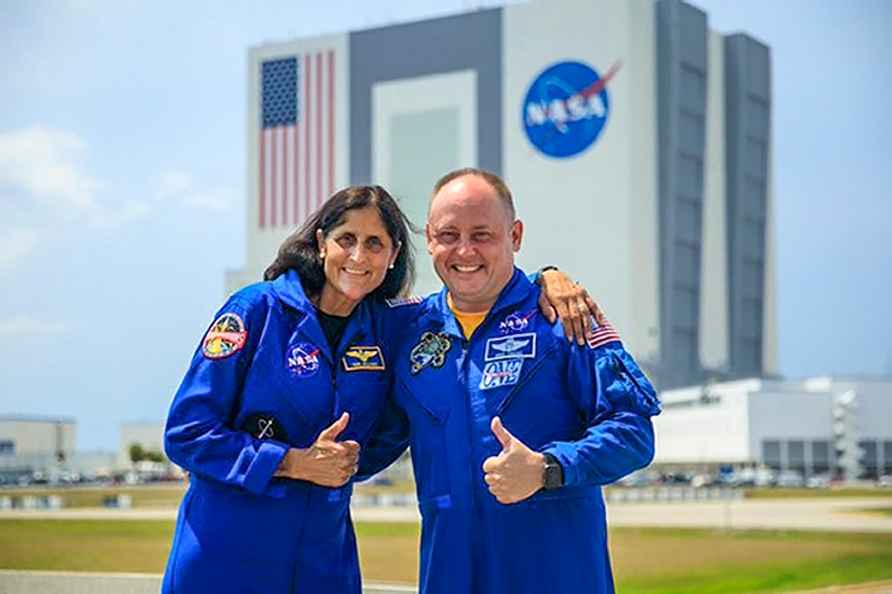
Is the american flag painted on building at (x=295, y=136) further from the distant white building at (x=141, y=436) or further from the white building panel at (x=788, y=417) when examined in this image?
the white building panel at (x=788, y=417)

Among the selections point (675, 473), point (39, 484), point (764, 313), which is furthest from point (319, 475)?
point (764, 313)

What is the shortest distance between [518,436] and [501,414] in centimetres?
8

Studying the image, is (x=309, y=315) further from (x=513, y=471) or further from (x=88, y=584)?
(x=88, y=584)

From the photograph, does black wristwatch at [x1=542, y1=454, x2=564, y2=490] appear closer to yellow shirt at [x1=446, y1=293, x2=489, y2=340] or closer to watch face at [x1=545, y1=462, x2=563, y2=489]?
watch face at [x1=545, y1=462, x2=563, y2=489]

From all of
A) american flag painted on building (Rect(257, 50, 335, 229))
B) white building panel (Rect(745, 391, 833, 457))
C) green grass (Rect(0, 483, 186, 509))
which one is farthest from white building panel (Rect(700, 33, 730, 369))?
green grass (Rect(0, 483, 186, 509))

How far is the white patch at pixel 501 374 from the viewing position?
150 inches

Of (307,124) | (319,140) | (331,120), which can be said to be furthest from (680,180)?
(307,124)

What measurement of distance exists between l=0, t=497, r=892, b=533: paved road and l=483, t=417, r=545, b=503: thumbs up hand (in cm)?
2708

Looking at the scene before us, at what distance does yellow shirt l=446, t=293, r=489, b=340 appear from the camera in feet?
13.1

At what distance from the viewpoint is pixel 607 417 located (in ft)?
12.3

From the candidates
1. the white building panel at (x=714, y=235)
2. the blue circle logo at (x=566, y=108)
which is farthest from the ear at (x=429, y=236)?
the white building panel at (x=714, y=235)

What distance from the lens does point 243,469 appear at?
148 inches

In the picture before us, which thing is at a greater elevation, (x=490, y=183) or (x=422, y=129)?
(x=422, y=129)

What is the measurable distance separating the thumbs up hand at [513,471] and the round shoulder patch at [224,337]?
2.82ft
